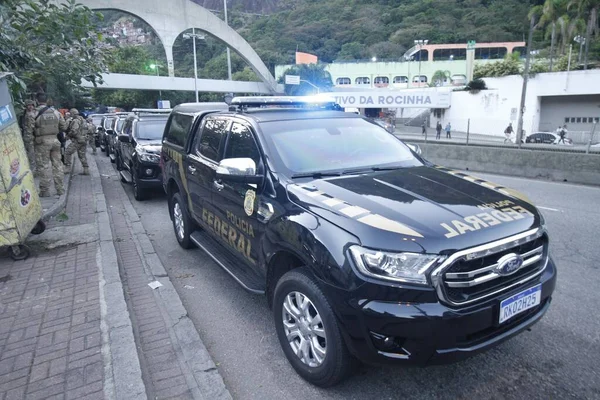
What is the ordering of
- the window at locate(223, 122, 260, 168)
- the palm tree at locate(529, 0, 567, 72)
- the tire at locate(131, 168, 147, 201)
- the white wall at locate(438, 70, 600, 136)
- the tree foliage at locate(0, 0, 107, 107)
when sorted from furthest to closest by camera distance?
the palm tree at locate(529, 0, 567, 72) → the white wall at locate(438, 70, 600, 136) → the tire at locate(131, 168, 147, 201) → the tree foliage at locate(0, 0, 107, 107) → the window at locate(223, 122, 260, 168)

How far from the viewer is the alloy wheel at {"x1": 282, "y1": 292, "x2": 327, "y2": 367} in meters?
2.79

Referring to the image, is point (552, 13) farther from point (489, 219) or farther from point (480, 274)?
point (480, 274)

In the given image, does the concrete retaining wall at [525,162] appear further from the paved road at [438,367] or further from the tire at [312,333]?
the tire at [312,333]

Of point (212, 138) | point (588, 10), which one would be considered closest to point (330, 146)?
point (212, 138)

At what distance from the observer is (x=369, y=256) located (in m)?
2.47

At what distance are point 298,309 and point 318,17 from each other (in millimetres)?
140331

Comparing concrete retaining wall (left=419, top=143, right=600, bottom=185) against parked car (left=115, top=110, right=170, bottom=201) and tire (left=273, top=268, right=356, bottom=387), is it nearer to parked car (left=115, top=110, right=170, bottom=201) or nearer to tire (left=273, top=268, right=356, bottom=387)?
parked car (left=115, top=110, right=170, bottom=201)

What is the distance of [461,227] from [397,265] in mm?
483

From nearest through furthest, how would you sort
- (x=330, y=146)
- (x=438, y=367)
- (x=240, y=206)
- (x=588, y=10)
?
1. (x=438, y=367)
2. (x=240, y=206)
3. (x=330, y=146)
4. (x=588, y=10)

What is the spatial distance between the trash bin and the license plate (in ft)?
17.1

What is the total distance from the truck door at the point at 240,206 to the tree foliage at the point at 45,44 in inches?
134

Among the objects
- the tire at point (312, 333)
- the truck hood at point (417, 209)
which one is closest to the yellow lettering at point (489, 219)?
the truck hood at point (417, 209)

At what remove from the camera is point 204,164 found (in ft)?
15.2

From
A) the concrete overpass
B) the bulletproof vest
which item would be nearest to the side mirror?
the bulletproof vest
